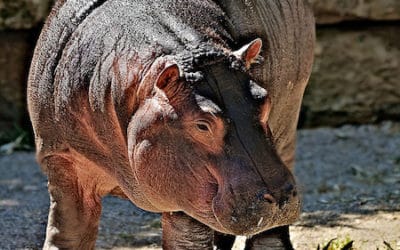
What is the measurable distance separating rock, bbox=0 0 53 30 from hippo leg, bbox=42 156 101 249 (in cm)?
334

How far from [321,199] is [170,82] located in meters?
2.96

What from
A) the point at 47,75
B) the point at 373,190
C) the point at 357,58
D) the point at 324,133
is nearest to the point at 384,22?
the point at 357,58

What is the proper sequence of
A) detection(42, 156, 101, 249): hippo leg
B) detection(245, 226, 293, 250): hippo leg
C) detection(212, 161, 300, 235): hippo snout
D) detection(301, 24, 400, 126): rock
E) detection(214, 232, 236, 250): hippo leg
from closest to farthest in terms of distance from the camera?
detection(212, 161, 300, 235): hippo snout
detection(42, 156, 101, 249): hippo leg
detection(245, 226, 293, 250): hippo leg
detection(214, 232, 236, 250): hippo leg
detection(301, 24, 400, 126): rock

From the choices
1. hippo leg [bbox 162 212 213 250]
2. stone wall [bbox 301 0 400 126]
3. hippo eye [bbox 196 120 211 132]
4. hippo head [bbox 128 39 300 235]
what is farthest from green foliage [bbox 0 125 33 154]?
hippo eye [bbox 196 120 211 132]

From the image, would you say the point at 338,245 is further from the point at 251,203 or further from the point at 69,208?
the point at 251,203

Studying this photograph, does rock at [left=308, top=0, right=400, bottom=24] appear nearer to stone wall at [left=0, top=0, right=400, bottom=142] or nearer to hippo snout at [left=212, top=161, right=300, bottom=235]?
stone wall at [left=0, top=0, right=400, bottom=142]

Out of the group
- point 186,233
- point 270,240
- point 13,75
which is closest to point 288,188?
point 186,233

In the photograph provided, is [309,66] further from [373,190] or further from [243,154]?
[373,190]

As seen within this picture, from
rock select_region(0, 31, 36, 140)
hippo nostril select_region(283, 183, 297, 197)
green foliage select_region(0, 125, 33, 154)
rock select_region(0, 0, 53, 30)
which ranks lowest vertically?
green foliage select_region(0, 125, 33, 154)

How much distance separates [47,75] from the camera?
12.0 feet

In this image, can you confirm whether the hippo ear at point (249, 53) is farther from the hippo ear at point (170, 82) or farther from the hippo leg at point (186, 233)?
the hippo leg at point (186, 233)

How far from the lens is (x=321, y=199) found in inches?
233

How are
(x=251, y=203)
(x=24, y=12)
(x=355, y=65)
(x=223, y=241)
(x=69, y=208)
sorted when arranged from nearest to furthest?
(x=251, y=203), (x=69, y=208), (x=223, y=241), (x=24, y=12), (x=355, y=65)

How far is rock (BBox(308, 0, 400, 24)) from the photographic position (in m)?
7.15
